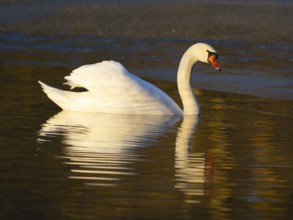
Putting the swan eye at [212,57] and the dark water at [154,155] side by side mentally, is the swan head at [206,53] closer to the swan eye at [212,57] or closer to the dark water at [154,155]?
the swan eye at [212,57]

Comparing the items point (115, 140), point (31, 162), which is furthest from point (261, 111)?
point (31, 162)

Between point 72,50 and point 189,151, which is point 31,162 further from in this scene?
point 72,50

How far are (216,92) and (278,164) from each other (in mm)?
5387

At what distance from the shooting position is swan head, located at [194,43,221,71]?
1205 cm

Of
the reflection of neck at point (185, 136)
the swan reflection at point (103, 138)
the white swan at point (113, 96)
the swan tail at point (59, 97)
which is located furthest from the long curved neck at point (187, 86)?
the swan tail at point (59, 97)

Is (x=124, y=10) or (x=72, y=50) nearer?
(x=72, y=50)

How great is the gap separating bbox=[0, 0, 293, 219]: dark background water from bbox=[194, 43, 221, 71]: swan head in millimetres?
554

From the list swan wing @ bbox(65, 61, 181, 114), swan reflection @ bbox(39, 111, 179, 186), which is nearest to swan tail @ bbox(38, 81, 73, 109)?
swan reflection @ bbox(39, 111, 179, 186)

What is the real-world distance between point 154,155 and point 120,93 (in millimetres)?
2964

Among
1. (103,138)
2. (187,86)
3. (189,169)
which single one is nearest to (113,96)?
(187,86)

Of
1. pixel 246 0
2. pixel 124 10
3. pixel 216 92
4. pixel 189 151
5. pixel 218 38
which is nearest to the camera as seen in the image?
pixel 189 151

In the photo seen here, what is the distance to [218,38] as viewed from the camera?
66.8 feet

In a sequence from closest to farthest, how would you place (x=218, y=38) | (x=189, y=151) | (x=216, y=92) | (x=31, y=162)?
(x=31, y=162), (x=189, y=151), (x=216, y=92), (x=218, y=38)

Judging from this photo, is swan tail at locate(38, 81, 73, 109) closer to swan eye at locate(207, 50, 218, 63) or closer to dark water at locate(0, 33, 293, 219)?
dark water at locate(0, 33, 293, 219)
